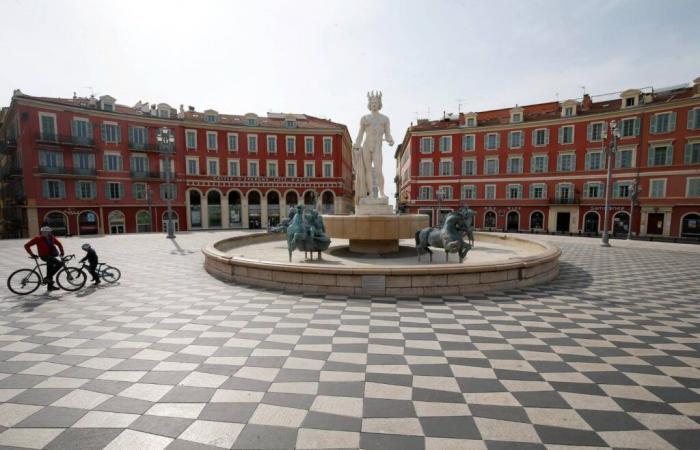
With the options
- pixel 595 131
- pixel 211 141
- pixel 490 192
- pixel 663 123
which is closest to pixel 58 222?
pixel 211 141

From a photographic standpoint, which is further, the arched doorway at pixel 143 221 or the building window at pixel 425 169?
the building window at pixel 425 169

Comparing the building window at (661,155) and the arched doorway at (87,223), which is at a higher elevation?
the building window at (661,155)

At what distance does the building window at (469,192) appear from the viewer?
38.2m

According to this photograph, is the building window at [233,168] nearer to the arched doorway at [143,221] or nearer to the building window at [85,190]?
the arched doorway at [143,221]

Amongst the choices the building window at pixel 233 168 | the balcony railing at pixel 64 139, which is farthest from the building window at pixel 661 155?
the balcony railing at pixel 64 139

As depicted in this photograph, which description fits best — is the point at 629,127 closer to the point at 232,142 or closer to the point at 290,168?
the point at 290,168

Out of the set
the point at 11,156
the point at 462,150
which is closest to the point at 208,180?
the point at 11,156

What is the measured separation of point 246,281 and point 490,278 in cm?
675

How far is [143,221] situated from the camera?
117 feet

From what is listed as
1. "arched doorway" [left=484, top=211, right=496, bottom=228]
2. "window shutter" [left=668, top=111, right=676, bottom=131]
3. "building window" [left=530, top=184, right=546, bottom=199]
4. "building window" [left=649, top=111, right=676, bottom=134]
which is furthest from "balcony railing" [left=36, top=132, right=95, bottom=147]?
"window shutter" [left=668, top=111, right=676, bottom=131]

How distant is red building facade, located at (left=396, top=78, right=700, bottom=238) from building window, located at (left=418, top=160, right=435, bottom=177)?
12 cm

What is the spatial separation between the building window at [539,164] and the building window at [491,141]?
4.21m

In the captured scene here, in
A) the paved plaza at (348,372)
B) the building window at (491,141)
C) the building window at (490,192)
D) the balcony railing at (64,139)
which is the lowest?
the paved plaza at (348,372)

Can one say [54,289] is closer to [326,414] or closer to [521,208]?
[326,414]
